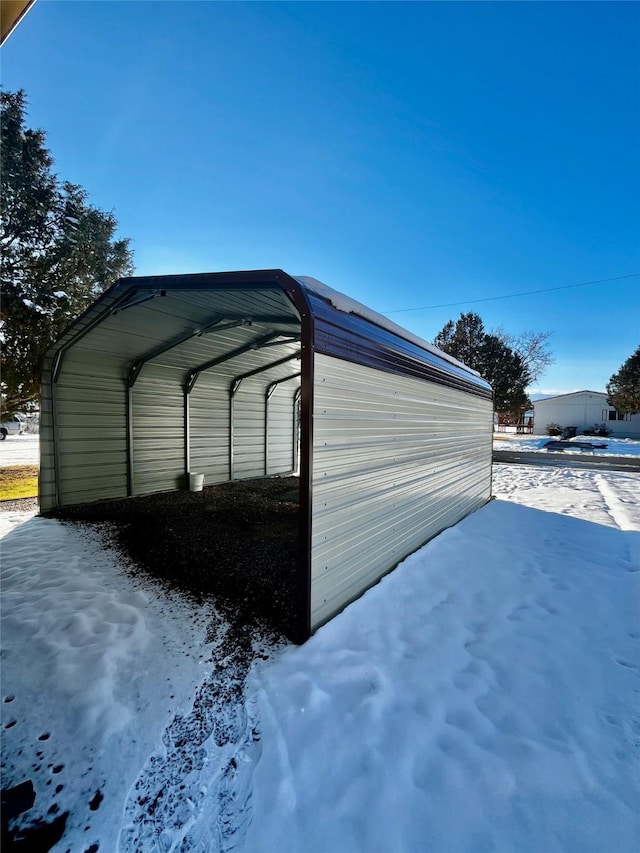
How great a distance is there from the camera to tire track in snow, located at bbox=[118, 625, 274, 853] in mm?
1479

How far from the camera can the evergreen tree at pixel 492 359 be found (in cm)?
2391

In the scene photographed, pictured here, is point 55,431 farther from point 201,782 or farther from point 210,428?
point 201,782

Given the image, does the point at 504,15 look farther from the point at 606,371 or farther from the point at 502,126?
the point at 606,371

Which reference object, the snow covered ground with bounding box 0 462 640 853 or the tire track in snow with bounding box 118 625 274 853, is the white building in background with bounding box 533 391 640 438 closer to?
the snow covered ground with bounding box 0 462 640 853

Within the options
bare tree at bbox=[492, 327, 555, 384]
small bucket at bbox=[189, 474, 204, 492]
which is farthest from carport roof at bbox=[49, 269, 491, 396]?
bare tree at bbox=[492, 327, 555, 384]

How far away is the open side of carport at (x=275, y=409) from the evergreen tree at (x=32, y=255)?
11.4 feet

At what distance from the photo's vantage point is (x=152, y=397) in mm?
7613

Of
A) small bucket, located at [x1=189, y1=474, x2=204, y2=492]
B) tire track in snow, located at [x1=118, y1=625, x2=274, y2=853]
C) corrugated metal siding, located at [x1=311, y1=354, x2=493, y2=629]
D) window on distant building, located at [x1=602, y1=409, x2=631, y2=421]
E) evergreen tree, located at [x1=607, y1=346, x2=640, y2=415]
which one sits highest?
evergreen tree, located at [x1=607, y1=346, x2=640, y2=415]

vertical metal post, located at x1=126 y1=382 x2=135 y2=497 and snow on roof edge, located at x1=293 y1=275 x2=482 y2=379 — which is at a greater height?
snow on roof edge, located at x1=293 y1=275 x2=482 y2=379

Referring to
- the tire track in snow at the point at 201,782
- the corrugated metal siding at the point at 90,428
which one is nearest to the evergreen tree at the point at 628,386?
the corrugated metal siding at the point at 90,428

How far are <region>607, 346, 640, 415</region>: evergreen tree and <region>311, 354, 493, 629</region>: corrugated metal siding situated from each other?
1020 inches

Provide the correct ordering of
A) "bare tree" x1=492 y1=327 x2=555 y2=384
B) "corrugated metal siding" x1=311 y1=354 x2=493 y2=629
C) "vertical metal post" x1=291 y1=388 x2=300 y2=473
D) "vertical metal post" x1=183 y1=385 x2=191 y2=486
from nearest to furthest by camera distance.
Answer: "corrugated metal siding" x1=311 y1=354 x2=493 y2=629 < "vertical metal post" x1=183 y1=385 x2=191 y2=486 < "vertical metal post" x1=291 y1=388 x2=300 y2=473 < "bare tree" x1=492 y1=327 x2=555 y2=384

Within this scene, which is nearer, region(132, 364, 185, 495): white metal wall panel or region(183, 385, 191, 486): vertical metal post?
region(132, 364, 185, 495): white metal wall panel

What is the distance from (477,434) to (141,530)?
257 inches
